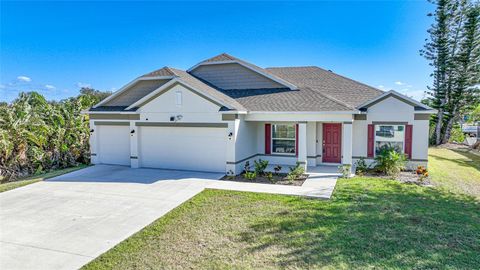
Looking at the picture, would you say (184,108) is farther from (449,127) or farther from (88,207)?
(449,127)

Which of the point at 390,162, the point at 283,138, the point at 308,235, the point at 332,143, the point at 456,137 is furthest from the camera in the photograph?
the point at 456,137

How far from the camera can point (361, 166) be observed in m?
13.7

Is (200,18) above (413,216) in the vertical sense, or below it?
above

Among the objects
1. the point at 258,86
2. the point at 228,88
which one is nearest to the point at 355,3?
the point at 258,86

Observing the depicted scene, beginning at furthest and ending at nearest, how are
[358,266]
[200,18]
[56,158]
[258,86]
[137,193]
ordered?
[200,18] → [258,86] → [56,158] → [137,193] → [358,266]

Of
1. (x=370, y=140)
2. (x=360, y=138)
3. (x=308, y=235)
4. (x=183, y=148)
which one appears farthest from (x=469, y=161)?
(x=183, y=148)

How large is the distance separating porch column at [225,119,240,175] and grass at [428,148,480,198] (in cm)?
847

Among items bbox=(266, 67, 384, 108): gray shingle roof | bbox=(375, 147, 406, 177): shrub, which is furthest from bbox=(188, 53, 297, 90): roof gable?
bbox=(375, 147, 406, 177): shrub

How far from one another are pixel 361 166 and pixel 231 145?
6634 millimetres

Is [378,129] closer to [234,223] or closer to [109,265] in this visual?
[234,223]

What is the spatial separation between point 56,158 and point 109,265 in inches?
497

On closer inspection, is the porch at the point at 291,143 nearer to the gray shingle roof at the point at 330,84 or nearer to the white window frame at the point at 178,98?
the gray shingle roof at the point at 330,84

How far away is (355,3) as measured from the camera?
15.2 meters

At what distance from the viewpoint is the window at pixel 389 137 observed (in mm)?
13719
